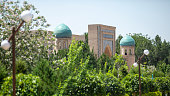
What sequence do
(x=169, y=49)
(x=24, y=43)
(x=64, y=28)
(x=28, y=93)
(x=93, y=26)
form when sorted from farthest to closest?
(x=169, y=49) → (x=93, y=26) → (x=64, y=28) → (x=24, y=43) → (x=28, y=93)

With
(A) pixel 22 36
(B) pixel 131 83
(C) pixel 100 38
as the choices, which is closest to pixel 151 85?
(B) pixel 131 83

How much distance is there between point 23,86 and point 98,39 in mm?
24057

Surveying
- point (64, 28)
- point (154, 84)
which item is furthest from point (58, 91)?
point (64, 28)

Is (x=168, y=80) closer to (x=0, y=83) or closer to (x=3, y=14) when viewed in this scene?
(x=3, y=14)

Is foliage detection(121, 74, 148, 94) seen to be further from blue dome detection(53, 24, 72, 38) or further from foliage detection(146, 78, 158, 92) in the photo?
blue dome detection(53, 24, 72, 38)

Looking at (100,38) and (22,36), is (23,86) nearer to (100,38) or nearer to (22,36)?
(22,36)

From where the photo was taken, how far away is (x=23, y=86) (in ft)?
26.9

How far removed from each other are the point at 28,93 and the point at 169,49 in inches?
1749

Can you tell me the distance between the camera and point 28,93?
8.15m

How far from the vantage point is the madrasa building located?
28.5 meters

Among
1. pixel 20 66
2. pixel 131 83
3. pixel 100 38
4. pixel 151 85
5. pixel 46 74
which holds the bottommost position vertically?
pixel 151 85

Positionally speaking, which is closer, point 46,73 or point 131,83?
point 46,73

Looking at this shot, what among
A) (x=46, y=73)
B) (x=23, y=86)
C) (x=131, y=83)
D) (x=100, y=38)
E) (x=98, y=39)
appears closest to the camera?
(x=23, y=86)

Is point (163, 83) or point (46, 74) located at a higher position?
point (46, 74)
